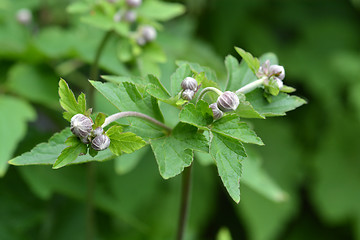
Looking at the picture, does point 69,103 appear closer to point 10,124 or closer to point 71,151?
point 71,151

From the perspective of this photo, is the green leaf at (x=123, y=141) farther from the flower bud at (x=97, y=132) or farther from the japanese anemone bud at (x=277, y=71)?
the japanese anemone bud at (x=277, y=71)

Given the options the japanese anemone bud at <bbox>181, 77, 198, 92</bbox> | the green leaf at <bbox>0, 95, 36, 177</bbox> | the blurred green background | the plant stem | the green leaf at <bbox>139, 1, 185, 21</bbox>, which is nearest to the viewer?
the japanese anemone bud at <bbox>181, 77, 198, 92</bbox>

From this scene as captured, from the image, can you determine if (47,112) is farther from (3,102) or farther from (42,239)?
(42,239)

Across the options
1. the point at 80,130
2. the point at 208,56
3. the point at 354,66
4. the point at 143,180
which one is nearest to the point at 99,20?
the point at 80,130

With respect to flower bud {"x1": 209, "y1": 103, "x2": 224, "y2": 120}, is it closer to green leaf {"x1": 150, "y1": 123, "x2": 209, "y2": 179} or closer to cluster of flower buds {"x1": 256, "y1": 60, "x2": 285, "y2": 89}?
green leaf {"x1": 150, "y1": 123, "x2": 209, "y2": 179}

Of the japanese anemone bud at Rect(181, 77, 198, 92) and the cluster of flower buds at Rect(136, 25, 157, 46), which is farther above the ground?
the japanese anemone bud at Rect(181, 77, 198, 92)

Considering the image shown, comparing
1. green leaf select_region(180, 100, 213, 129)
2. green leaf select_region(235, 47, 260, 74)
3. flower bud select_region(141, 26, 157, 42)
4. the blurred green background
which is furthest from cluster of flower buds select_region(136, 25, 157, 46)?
green leaf select_region(180, 100, 213, 129)

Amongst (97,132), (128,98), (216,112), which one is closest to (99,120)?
(97,132)

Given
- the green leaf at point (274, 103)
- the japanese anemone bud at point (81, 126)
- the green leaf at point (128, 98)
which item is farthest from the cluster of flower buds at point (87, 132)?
the green leaf at point (274, 103)
